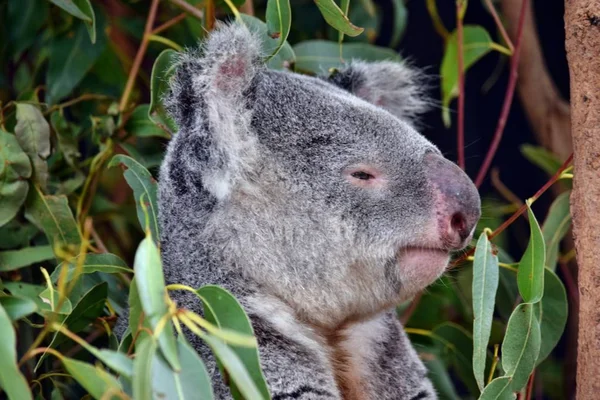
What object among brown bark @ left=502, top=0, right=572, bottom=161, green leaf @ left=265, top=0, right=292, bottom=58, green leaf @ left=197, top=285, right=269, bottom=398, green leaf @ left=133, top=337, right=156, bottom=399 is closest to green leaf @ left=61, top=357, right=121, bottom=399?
green leaf @ left=133, top=337, right=156, bottom=399

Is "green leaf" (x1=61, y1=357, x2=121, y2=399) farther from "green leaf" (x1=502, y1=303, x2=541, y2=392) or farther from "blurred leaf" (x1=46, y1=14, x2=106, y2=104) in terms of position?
"blurred leaf" (x1=46, y1=14, x2=106, y2=104)

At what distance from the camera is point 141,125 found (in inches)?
107

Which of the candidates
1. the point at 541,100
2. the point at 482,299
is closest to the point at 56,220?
the point at 482,299

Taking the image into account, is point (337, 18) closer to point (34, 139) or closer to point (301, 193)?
point (301, 193)

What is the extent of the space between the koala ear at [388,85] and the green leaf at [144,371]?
4.24 feet

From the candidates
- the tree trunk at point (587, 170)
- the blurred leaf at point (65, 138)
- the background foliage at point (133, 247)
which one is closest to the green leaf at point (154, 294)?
the background foliage at point (133, 247)

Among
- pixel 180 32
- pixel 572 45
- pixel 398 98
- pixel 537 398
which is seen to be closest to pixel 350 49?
pixel 398 98

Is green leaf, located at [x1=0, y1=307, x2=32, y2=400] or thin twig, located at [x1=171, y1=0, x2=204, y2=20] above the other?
thin twig, located at [x1=171, y1=0, x2=204, y2=20]

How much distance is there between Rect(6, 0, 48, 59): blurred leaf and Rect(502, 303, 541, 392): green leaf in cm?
205

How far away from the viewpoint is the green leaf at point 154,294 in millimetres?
1440

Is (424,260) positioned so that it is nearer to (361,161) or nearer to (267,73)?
(361,161)

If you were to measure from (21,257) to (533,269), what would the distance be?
1400 millimetres

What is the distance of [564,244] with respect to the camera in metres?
4.25

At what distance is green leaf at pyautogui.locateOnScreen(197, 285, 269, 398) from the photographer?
1.63 meters
